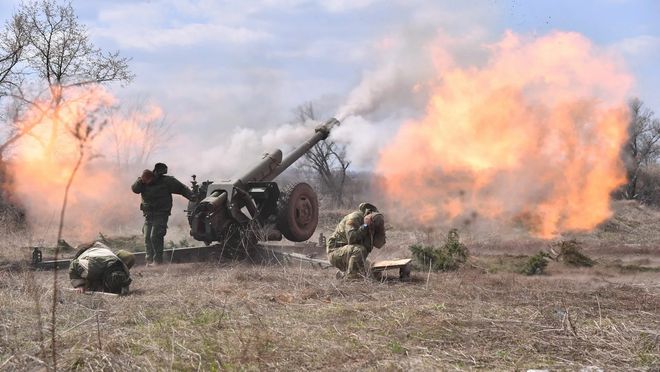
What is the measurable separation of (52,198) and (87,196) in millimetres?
2938

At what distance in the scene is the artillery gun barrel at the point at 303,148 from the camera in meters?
13.9

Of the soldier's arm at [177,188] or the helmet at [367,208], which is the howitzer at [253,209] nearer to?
the soldier's arm at [177,188]

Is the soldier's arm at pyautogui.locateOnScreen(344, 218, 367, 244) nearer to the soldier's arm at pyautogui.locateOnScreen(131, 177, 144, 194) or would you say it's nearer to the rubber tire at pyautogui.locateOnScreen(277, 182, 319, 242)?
the rubber tire at pyautogui.locateOnScreen(277, 182, 319, 242)

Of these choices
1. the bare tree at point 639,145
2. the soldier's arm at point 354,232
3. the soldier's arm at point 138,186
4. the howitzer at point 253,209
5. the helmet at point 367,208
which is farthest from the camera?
the bare tree at point 639,145

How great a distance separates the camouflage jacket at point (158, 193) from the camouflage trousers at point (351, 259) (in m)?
3.96

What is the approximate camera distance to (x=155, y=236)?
1187cm

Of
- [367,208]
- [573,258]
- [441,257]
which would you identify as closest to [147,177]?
[367,208]

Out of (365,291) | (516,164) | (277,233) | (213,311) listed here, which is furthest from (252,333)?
(516,164)

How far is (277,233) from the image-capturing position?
12.5 metres

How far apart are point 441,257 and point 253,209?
147 inches

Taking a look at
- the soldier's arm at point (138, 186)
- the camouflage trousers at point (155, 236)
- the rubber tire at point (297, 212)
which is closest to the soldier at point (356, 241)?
the rubber tire at point (297, 212)

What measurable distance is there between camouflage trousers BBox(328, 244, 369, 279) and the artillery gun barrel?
4254mm

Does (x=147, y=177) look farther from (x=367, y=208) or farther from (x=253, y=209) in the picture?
(x=367, y=208)

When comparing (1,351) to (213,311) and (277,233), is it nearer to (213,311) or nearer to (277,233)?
(213,311)
